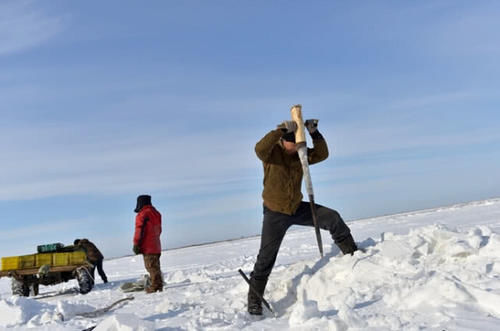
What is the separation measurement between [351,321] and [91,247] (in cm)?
1021

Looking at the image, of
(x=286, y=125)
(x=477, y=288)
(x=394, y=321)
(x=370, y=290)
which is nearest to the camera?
(x=394, y=321)

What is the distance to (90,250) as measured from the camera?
12.4m

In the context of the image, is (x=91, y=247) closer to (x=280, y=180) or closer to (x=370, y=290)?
(x=280, y=180)

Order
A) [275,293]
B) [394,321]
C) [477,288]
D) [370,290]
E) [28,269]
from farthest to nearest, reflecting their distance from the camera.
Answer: [28,269]
[275,293]
[370,290]
[477,288]
[394,321]

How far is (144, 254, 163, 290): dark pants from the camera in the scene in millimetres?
8383

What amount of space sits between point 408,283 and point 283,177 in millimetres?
1667

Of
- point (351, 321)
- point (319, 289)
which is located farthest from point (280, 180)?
point (351, 321)

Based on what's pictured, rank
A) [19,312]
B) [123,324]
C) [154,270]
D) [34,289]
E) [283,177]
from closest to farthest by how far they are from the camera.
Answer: [123,324] < [283,177] < [19,312] < [154,270] < [34,289]

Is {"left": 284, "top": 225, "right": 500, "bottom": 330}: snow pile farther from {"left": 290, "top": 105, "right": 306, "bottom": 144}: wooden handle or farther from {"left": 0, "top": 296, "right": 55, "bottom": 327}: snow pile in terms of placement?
{"left": 0, "top": 296, "right": 55, "bottom": 327}: snow pile

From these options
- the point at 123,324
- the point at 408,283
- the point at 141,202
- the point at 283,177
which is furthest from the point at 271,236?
the point at 141,202

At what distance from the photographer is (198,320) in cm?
459

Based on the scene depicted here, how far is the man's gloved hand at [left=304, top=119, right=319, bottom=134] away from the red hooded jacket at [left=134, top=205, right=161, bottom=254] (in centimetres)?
456

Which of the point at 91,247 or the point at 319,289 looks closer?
the point at 319,289

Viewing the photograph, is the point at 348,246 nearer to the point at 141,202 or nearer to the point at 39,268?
the point at 141,202
